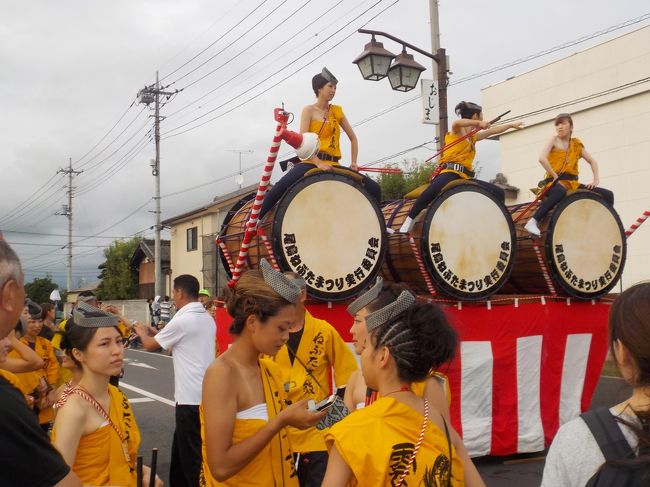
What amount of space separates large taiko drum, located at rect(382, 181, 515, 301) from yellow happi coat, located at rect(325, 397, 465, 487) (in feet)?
13.3

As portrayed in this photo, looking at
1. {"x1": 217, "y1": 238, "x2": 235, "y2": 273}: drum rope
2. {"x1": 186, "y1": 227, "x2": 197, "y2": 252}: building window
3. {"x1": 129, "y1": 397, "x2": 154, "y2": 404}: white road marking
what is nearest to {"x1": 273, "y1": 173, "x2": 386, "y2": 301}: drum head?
{"x1": 217, "y1": 238, "x2": 235, "y2": 273}: drum rope

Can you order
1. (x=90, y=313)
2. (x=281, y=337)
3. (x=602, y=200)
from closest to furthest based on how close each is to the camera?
(x=281, y=337), (x=90, y=313), (x=602, y=200)

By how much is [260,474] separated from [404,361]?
2.55ft

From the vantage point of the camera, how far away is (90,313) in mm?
2988

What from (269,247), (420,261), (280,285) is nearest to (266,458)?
(280,285)

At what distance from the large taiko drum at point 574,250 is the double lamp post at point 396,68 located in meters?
2.38

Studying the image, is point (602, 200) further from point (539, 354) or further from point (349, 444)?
point (349, 444)

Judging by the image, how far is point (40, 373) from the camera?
5.32m

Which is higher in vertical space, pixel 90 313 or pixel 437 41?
pixel 437 41

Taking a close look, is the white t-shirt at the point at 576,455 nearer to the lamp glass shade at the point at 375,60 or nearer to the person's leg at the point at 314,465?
the person's leg at the point at 314,465

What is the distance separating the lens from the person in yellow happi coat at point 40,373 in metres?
4.89

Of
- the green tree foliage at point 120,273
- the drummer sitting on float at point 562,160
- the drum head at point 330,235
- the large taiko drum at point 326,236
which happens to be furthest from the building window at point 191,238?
the drum head at point 330,235

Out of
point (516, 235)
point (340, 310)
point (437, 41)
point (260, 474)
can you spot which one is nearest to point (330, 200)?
point (340, 310)

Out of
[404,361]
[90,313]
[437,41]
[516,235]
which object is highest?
[437,41]
